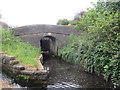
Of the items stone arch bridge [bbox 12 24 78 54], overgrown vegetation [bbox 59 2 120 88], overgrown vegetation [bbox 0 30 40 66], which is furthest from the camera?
stone arch bridge [bbox 12 24 78 54]

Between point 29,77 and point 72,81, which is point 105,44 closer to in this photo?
point 72,81

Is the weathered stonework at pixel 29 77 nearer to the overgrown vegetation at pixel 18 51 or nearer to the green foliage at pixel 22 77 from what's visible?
the green foliage at pixel 22 77

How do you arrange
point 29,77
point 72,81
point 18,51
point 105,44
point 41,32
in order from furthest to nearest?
point 41,32, point 18,51, point 72,81, point 29,77, point 105,44

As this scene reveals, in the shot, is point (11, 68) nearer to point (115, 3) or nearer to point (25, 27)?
point (115, 3)

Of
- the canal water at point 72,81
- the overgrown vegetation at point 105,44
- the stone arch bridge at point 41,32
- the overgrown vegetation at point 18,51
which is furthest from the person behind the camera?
the stone arch bridge at point 41,32

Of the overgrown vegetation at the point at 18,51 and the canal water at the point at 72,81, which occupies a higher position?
the overgrown vegetation at the point at 18,51

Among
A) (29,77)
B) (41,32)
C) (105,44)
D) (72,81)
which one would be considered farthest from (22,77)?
(41,32)

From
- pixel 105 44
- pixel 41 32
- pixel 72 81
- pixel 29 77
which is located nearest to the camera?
pixel 105 44

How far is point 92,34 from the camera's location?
7141 millimetres

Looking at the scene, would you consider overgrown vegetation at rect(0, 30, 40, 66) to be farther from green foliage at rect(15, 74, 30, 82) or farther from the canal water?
the canal water

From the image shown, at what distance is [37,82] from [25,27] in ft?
23.5

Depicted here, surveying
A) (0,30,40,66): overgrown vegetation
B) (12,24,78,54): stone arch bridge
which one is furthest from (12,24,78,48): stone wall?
(0,30,40,66): overgrown vegetation

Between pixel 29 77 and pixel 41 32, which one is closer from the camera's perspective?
pixel 29 77

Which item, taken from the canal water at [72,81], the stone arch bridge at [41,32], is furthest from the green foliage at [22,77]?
the stone arch bridge at [41,32]
